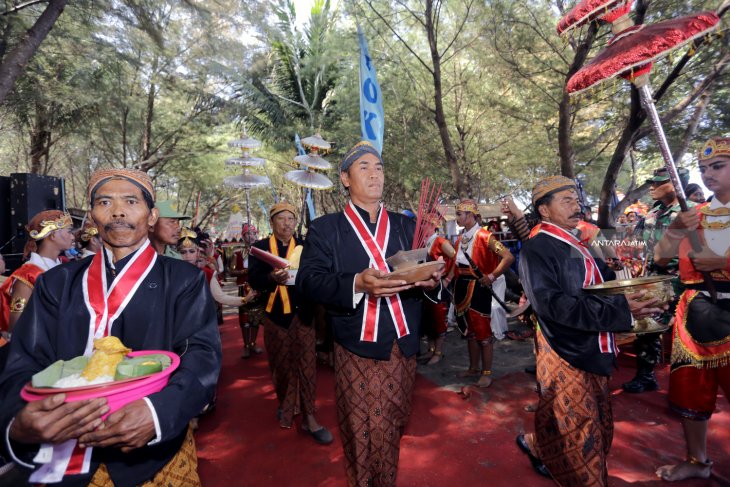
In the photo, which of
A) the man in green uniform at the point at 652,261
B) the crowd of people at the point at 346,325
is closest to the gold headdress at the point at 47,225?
the crowd of people at the point at 346,325

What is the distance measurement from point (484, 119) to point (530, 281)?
15.2 m

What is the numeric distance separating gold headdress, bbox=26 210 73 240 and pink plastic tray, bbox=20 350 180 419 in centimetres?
271

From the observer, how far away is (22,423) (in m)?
1.21

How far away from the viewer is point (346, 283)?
209 cm

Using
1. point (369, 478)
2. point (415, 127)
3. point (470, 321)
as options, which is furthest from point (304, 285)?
point (415, 127)

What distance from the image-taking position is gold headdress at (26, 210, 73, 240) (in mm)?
3304

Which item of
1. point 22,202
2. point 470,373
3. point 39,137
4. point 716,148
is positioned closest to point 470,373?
point 470,373

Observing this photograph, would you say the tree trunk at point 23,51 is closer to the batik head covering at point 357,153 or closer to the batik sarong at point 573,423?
the batik head covering at point 357,153

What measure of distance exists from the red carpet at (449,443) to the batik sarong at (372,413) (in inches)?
38.3

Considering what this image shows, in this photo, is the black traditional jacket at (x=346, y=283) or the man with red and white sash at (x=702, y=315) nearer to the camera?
the black traditional jacket at (x=346, y=283)

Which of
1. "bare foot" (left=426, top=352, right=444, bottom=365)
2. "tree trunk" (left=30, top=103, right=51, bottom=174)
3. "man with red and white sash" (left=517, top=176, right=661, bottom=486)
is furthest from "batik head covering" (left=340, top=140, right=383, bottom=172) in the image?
"tree trunk" (left=30, top=103, right=51, bottom=174)

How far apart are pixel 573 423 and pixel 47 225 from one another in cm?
445

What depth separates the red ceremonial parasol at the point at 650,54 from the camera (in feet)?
7.53

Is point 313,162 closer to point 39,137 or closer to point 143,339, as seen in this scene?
point 143,339
